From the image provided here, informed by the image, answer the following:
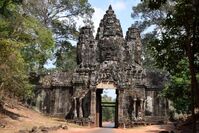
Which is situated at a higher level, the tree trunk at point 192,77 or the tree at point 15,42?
the tree at point 15,42

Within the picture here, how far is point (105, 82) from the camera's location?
32.7 meters

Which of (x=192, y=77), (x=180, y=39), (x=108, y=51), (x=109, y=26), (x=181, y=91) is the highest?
(x=109, y=26)

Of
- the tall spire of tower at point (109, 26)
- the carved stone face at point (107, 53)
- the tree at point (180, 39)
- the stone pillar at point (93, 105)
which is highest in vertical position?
the tall spire of tower at point (109, 26)

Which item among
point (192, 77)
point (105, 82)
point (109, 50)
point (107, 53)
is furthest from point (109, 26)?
point (192, 77)

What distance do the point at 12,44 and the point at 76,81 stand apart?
12.6 meters

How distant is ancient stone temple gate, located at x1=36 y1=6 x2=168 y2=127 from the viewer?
32.6 metres

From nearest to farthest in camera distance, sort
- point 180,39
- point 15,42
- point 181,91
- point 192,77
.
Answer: point 192,77
point 180,39
point 15,42
point 181,91

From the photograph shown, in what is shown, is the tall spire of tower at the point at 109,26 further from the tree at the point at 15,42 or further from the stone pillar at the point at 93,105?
the tree at the point at 15,42

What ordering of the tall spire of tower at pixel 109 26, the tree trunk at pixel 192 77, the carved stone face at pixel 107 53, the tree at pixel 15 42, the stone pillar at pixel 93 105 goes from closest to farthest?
the tree trunk at pixel 192 77 → the tree at pixel 15 42 → the stone pillar at pixel 93 105 → the carved stone face at pixel 107 53 → the tall spire of tower at pixel 109 26

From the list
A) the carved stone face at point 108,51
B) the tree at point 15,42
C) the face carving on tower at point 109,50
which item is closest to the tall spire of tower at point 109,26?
the face carving on tower at point 109,50

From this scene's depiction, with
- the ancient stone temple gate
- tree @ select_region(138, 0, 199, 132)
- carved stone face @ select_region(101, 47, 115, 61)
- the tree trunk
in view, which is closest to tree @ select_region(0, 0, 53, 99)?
the ancient stone temple gate

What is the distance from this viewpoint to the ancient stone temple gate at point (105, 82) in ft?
107

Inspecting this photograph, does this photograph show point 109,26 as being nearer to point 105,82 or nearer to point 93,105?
point 105,82

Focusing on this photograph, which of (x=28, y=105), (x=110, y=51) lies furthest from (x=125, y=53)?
(x=28, y=105)
